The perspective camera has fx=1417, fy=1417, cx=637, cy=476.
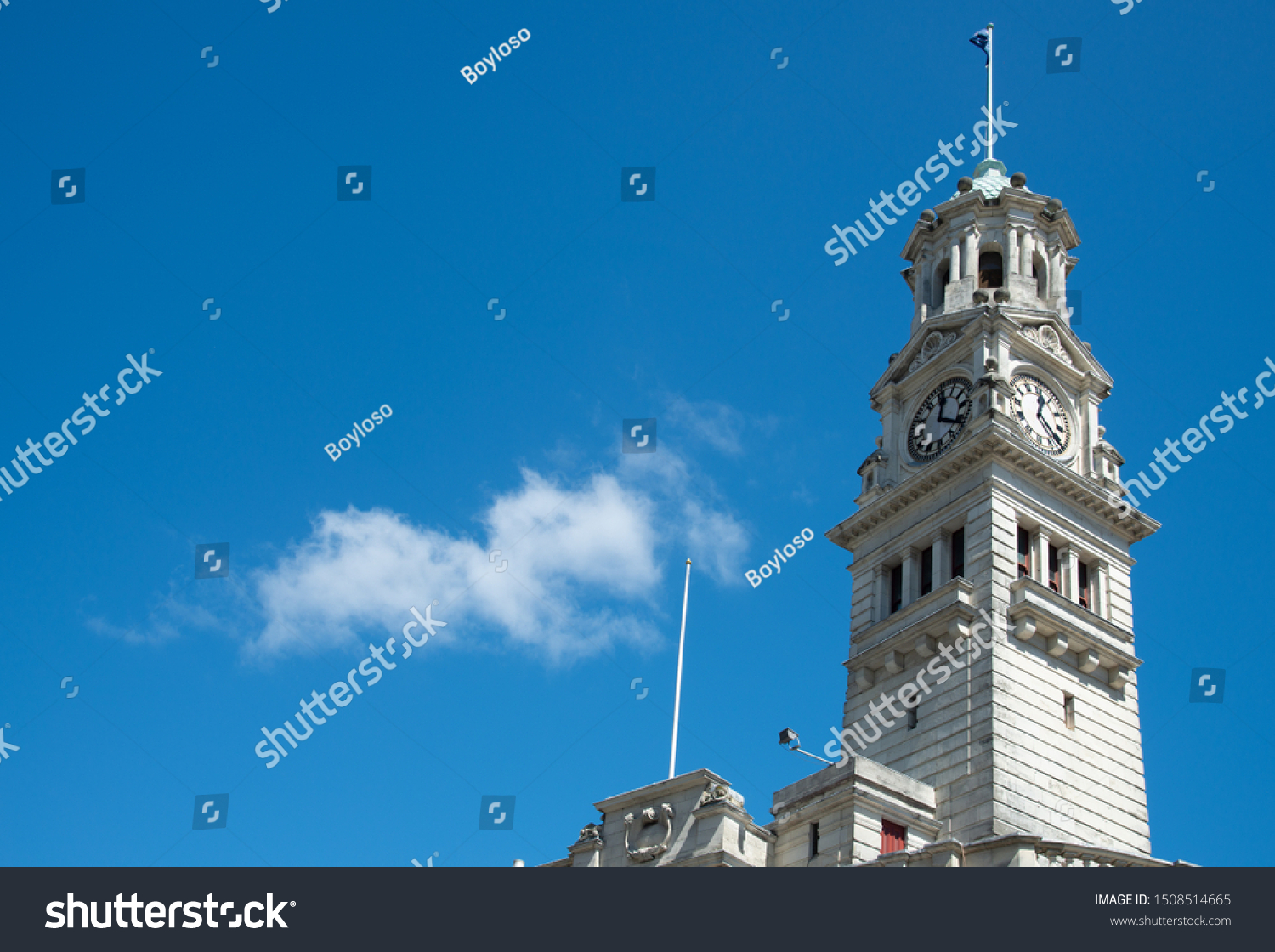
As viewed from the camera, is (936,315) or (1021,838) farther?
(936,315)

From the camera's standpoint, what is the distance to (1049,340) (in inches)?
2790

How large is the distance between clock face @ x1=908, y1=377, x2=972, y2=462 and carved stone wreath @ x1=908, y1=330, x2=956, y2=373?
2074 millimetres

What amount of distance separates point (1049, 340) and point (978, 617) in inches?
702

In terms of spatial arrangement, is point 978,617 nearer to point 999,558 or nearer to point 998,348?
point 999,558

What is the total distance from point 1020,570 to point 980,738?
9.29m

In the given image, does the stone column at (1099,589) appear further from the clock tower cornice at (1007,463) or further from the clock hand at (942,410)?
the clock hand at (942,410)

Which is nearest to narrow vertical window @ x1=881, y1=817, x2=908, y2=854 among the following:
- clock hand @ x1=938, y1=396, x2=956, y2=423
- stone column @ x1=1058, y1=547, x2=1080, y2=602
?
stone column @ x1=1058, y1=547, x2=1080, y2=602

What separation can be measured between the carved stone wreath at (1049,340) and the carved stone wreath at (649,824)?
31.0 m

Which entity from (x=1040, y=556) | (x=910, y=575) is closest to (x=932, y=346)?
(x=910, y=575)

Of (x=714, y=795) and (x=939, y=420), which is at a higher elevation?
(x=939, y=420)

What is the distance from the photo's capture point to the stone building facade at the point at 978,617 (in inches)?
2089
